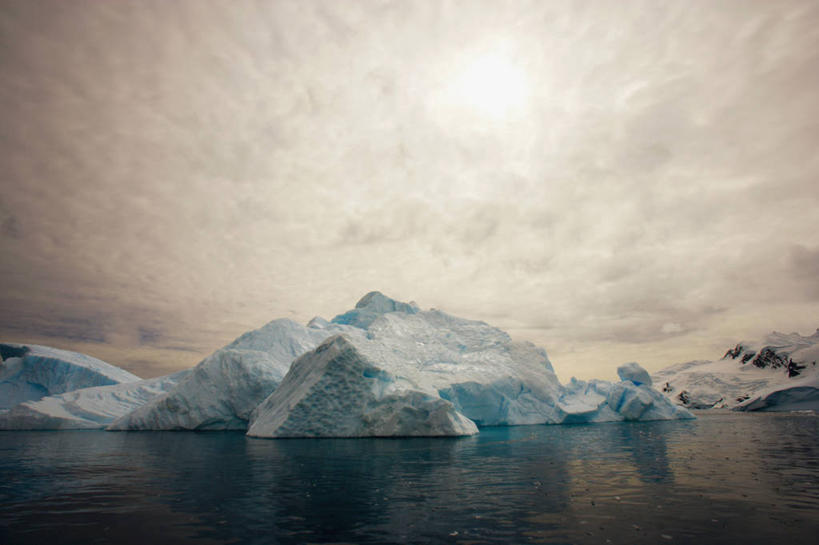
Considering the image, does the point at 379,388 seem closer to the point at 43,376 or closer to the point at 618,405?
the point at 618,405

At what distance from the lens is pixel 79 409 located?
38.8 m

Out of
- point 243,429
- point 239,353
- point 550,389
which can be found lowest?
point 243,429

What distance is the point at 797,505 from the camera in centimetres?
779

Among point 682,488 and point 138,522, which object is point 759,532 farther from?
point 138,522

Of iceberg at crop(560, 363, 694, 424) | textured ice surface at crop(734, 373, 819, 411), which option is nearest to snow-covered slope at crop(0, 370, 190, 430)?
iceberg at crop(560, 363, 694, 424)

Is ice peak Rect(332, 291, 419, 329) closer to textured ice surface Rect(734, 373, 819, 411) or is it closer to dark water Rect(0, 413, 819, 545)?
dark water Rect(0, 413, 819, 545)

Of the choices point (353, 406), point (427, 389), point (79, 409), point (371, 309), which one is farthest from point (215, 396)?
point (371, 309)

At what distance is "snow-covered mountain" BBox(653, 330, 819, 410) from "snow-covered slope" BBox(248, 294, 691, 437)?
4126cm

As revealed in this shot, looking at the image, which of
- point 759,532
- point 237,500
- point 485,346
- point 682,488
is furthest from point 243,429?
point 759,532

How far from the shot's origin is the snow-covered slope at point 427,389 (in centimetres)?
2578

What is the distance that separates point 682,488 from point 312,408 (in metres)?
19.7

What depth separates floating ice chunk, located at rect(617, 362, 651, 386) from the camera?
164 ft

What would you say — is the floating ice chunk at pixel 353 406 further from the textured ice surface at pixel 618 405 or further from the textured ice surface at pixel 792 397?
the textured ice surface at pixel 792 397

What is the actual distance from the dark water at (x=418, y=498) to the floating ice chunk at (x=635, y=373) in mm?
35806
